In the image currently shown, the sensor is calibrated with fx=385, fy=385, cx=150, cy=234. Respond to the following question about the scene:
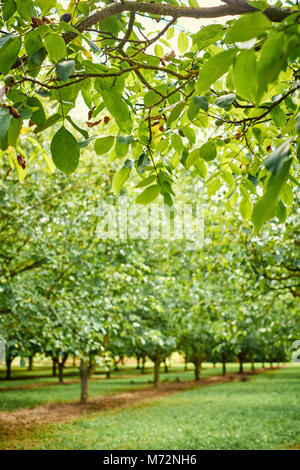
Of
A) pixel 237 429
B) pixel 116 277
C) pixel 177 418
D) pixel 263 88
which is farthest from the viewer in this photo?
pixel 177 418

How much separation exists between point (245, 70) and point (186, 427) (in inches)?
Result: 517

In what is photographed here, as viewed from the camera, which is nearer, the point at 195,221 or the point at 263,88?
the point at 263,88

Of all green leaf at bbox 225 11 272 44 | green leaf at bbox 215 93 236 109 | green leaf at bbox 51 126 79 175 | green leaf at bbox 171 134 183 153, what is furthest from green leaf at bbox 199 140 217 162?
green leaf at bbox 225 11 272 44

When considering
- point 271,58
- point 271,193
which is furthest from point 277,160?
point 271,58

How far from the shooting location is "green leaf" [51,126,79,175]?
3.72ft

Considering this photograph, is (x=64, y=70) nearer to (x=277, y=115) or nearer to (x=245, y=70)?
(x=245, y=70)

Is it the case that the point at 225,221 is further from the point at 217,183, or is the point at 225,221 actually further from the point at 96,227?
the point at 217,183

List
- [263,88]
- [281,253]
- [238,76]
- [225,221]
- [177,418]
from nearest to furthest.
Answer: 1. [263,88]
2. [238,76]
3. [281,253]
4. [225,221]
5. [177,418]

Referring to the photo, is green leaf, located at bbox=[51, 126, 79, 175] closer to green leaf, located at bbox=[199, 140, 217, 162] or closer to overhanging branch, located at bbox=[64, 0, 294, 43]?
overhanging branch, located at bbox=[64, 0, 294, 43]

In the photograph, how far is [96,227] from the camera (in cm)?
816

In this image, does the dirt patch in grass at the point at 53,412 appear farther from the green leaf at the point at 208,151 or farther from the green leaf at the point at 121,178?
the green leaf at the point at 208,151

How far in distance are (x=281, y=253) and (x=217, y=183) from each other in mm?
4228
